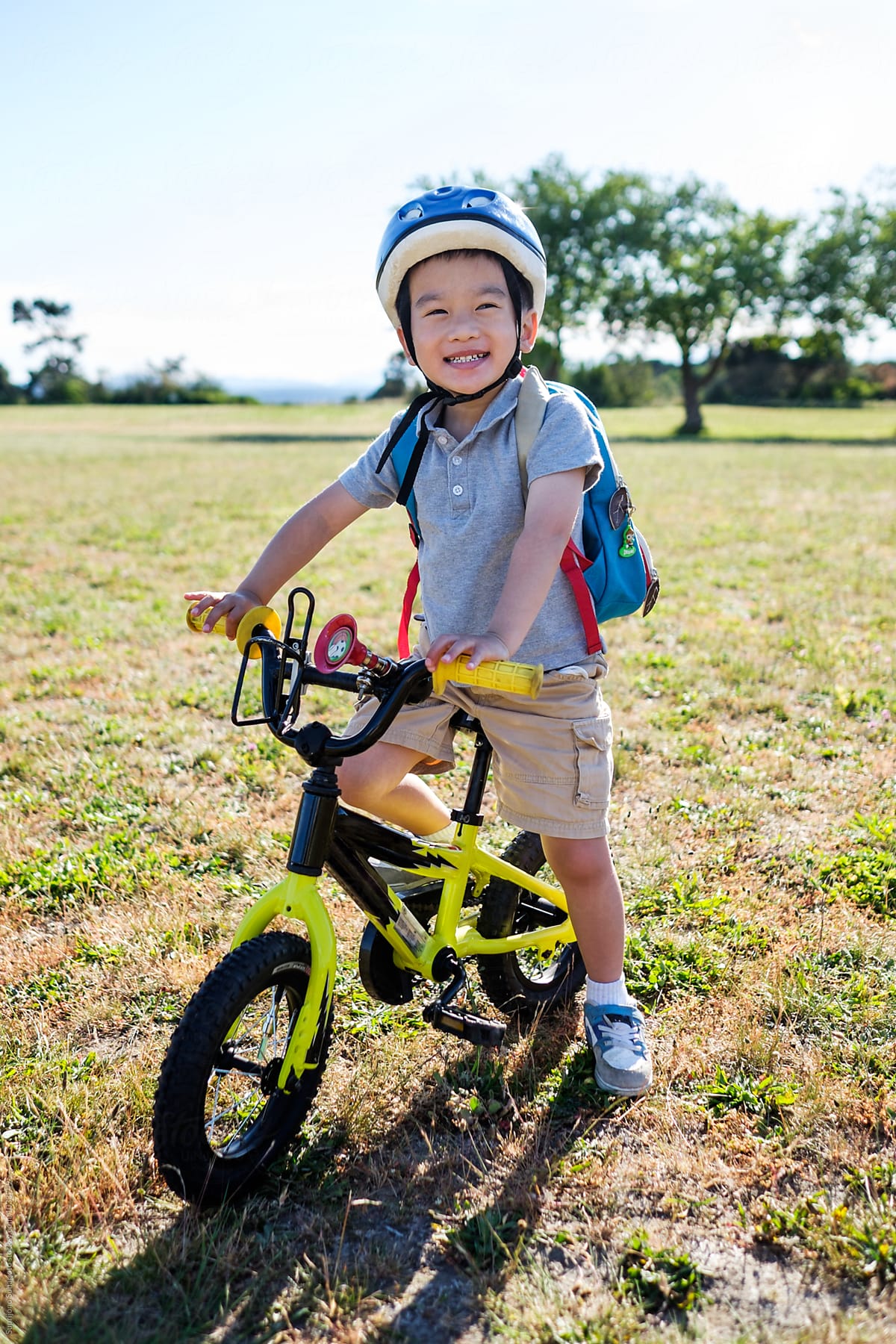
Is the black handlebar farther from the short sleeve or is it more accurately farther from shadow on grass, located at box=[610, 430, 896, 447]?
shadow on grass, located at box=[610, 430, 896, 447]

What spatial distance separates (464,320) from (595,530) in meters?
0.63

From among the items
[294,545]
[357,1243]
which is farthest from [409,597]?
[357,1243]

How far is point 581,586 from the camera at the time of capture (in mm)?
2648

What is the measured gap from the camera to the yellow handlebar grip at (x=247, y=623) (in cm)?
244

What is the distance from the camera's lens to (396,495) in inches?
112

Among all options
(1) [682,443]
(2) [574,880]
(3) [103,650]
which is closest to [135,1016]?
(2) [574,880]

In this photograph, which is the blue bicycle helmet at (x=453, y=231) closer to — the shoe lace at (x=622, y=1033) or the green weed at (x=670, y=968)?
the shoe lace at (x=622, y=1033)

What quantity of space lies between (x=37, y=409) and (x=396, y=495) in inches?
2402

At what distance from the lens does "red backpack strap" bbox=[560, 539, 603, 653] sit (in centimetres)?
264

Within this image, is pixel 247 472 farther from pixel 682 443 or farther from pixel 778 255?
pixel 778 255

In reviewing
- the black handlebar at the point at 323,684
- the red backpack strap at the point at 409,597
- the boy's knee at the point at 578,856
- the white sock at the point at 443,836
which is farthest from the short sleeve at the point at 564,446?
the white sock at the point at 443,836

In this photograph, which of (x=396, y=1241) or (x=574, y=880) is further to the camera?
(x=574, y=880)

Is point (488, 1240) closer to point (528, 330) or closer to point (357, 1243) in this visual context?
point (357, 1243)

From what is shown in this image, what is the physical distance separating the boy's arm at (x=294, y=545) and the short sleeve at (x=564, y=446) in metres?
0.49
